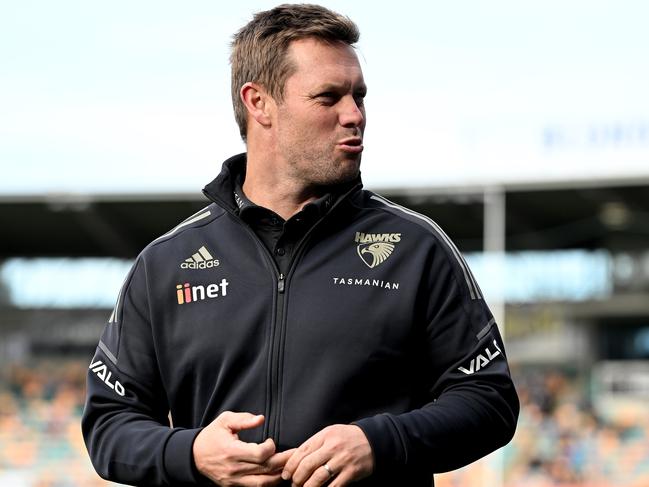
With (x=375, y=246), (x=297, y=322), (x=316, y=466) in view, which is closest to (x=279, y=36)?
(x=375, y=246)

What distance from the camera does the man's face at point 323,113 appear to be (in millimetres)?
2562

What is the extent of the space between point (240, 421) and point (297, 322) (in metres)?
0.30

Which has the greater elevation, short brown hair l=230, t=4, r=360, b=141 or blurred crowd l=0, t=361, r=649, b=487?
short brown hair l=230, t=4, r=360, b=141

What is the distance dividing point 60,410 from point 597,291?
44.1ft

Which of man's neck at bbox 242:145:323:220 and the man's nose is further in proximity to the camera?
man's neck at bbox 242:145:323:220

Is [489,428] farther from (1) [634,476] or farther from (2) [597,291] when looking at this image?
(2) [597,291]

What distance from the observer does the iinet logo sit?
2594 millimetres

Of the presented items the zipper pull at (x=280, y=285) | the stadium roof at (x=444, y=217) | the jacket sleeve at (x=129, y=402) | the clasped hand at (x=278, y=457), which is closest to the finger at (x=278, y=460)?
the clasped hand at (x=278, y=457)

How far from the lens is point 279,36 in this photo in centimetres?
263

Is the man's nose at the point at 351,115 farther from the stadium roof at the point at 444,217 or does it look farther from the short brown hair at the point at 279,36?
the stadium roof at the point at 444,217

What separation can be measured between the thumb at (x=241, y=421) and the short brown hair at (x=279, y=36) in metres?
0.75

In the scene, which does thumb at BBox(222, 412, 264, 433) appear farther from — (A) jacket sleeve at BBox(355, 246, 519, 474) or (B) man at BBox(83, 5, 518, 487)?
(A) jacket sleeve at BBox(355, 246, 519, 474)

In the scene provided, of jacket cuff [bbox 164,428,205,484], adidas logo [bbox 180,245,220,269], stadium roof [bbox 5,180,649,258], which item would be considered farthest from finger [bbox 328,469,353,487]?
stadium roof [bbox 5,180,649,258]

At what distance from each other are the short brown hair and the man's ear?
0.02m
